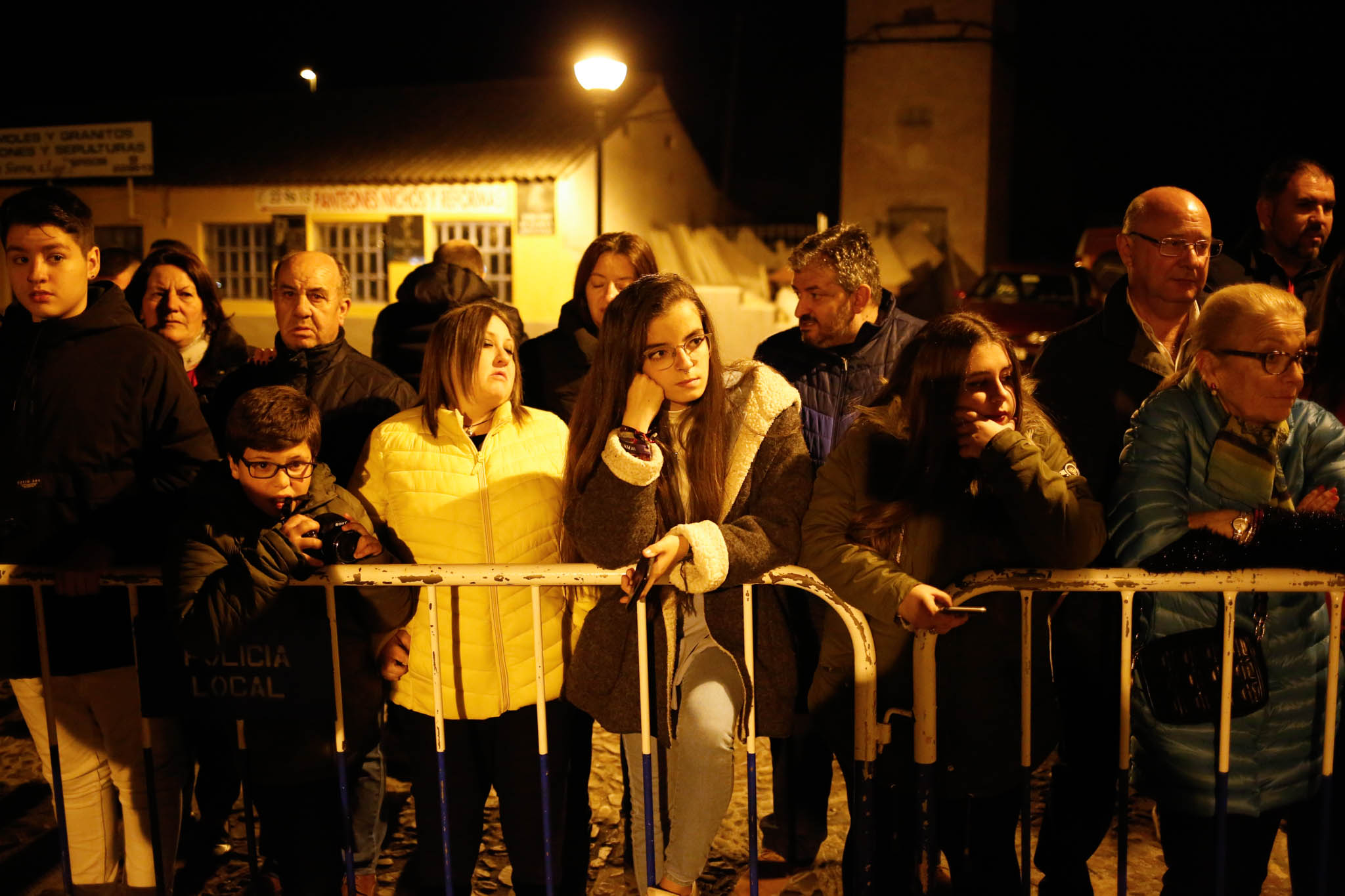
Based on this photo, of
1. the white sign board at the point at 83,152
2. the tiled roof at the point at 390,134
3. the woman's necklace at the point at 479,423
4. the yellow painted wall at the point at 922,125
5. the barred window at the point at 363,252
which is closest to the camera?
the woman's necklace at the point at 479,423

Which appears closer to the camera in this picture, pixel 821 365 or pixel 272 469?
pixel 272 469

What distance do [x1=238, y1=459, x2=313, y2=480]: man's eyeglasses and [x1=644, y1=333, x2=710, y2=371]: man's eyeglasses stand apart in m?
1.04

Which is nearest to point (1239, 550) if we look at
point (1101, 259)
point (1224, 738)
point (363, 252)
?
point (1224, 738)

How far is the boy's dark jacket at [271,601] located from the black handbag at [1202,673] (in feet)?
6.90

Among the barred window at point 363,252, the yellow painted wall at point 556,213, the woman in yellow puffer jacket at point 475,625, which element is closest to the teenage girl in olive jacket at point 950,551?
the woman in yellow puffer jacket at point 475,625

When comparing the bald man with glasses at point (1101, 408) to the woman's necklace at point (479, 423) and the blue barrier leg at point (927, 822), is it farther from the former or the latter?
the woman's necklace at point (479, 423)

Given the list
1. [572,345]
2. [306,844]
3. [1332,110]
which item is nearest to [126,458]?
[306,844]

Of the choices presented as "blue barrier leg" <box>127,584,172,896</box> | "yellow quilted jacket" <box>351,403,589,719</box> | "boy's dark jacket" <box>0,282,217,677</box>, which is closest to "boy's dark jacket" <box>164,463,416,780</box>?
"yellow quilted jacket" <box>351,403,589,719</box>

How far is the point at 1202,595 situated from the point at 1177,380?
0.60 metres

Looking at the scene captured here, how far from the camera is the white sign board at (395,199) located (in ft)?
62.9

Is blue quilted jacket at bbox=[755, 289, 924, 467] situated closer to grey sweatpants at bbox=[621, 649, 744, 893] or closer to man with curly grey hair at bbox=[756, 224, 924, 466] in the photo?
man with curly grey hair at bbox=[756, 224, 924, 466]

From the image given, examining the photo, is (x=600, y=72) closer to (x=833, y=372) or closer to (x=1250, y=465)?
(x=833, y=372)

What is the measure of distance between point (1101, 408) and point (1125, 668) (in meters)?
1.07

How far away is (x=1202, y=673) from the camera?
2.55 meters
